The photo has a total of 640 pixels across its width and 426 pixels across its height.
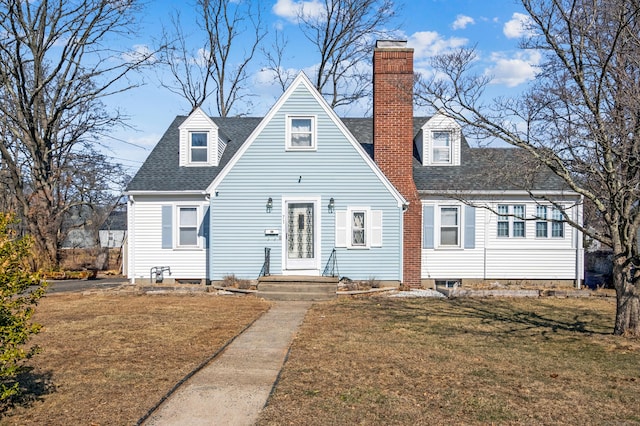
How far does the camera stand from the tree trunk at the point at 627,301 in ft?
31.0

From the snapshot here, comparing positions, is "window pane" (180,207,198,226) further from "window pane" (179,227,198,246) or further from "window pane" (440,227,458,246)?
"window pane" (440,227,458,246)

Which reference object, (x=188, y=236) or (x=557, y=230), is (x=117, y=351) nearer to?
(x=188, y=236)

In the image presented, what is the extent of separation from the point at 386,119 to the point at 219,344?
10.7 metres

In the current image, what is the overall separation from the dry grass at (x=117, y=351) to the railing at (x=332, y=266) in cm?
277

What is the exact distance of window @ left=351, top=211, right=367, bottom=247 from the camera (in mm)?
16578

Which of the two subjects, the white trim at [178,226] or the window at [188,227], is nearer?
the white trim at [178,226]

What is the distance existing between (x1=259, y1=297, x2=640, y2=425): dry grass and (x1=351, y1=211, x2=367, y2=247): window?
471cm

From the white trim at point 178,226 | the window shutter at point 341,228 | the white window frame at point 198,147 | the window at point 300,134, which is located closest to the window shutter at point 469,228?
the window shutter at point 341,228

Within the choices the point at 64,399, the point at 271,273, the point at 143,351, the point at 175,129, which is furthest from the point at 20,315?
the point at 175,129

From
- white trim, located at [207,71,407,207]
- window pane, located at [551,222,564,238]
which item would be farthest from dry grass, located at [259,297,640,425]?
window pane, located at [551,222,564,238]

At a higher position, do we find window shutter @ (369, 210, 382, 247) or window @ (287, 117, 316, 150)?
window @ (287, 117, 316, 150)

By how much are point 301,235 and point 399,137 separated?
14.7ft

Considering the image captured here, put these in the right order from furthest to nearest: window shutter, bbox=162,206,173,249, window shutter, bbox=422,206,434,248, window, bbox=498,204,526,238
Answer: window, bbox=498,204,526,238 < window shutter, bbox=162,206,173,249 < window shutter, bbox=422,206,434,248

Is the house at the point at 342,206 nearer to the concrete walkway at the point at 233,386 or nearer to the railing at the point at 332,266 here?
the railing at the point at 332,266
